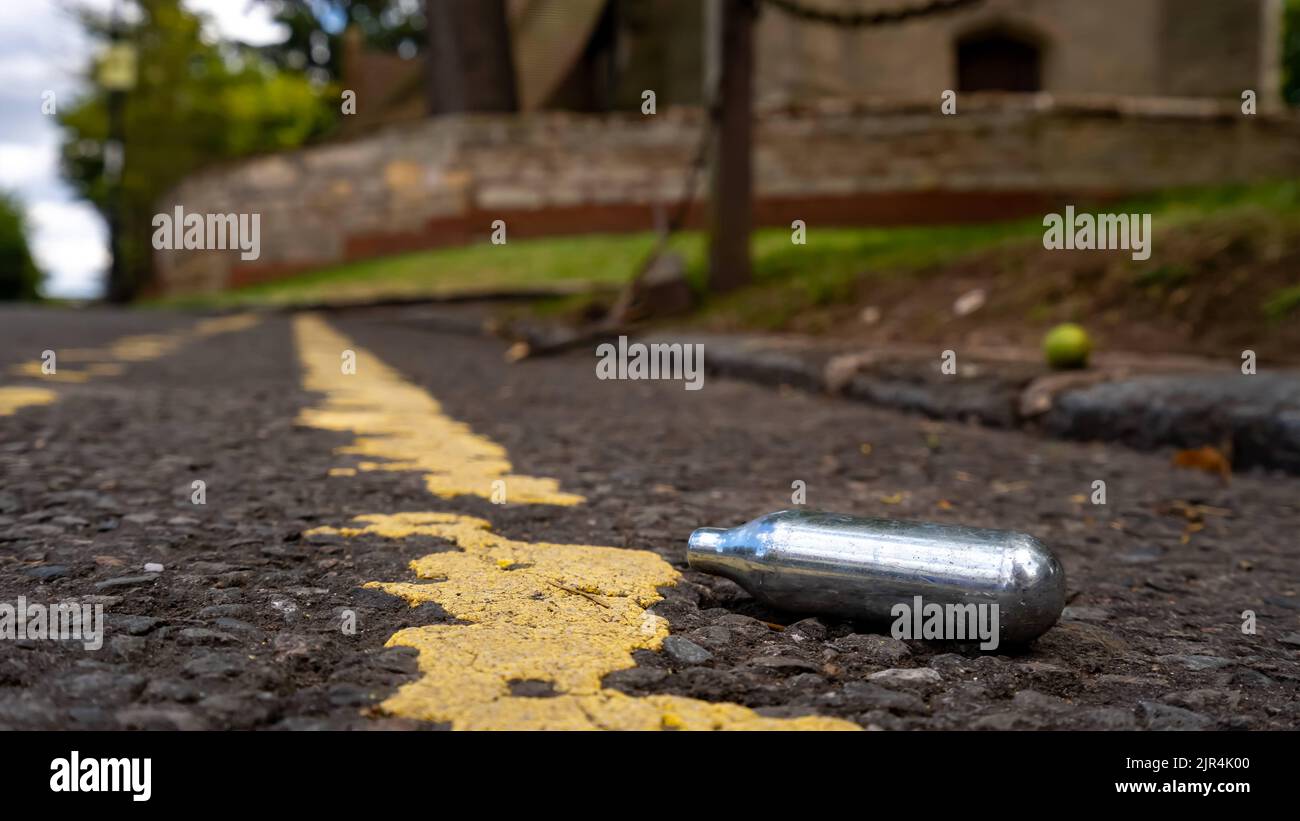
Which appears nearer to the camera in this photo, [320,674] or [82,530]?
[320,674]

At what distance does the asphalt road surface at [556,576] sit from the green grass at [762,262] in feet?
7.33

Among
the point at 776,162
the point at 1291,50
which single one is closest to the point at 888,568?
the point at 776,162

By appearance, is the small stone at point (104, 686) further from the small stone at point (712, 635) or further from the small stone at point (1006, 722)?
the small stone at point (1006, 722)

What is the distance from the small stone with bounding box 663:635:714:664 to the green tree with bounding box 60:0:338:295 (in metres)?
22.3

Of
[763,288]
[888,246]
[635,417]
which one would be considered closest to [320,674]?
[635,417]

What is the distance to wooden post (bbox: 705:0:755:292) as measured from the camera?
6945 mm

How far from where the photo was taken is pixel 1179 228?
500 cm

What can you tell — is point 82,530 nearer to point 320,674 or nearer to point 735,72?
point 320,674

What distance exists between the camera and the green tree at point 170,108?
24562 millimetres

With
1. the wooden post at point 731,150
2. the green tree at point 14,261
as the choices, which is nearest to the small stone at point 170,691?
the wooden post at point 731,150
